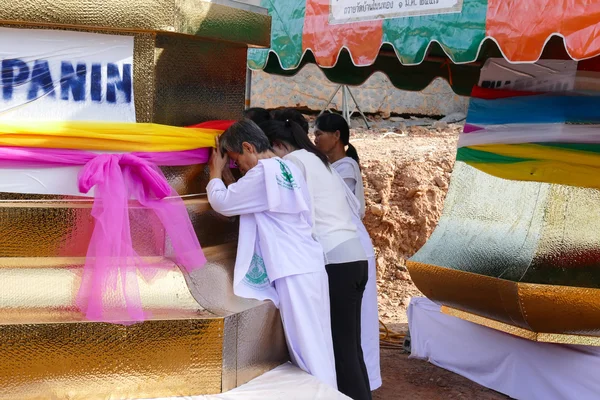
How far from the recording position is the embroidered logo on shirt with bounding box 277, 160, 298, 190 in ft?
10.4

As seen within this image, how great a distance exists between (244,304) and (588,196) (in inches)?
88.2

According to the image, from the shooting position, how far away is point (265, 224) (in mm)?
3141

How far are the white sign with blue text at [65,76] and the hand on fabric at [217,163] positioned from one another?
1.27 feet

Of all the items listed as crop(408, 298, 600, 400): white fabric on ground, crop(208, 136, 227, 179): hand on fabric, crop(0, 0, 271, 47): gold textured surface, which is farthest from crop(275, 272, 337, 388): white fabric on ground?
crop(408, 298, 600, 400): white fabric on ground

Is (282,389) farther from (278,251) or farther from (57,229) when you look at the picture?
(57,229)

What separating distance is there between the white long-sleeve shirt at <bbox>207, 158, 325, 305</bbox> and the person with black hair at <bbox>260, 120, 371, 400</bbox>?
475mm

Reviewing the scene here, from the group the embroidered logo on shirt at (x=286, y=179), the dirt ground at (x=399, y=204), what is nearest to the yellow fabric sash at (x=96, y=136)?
the embroidered logo on shirt at (x=286, y=179)

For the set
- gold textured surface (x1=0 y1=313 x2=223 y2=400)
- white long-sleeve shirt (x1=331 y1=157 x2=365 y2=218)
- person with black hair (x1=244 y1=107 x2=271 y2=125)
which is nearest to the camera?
gold textured surface (x1=0 y1=313 x2=223 y2=400)

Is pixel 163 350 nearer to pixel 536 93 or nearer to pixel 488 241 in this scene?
pixel 488 241

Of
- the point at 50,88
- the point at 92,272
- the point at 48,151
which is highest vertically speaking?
the point at 50,88

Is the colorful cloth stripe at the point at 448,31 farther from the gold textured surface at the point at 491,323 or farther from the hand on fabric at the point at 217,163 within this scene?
the gold textured surface at the point at 491,323

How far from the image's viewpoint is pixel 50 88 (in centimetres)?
298

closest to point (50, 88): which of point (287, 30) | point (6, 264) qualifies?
point (6, 264)

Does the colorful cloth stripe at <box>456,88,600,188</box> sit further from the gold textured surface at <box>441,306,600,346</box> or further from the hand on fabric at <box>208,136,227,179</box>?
the hand on fabric at <box>208,136,227,179</box>
